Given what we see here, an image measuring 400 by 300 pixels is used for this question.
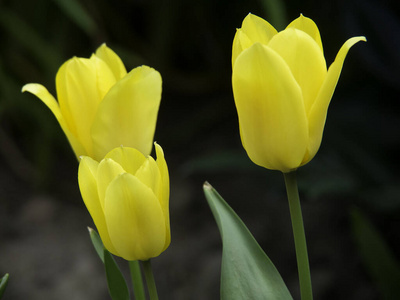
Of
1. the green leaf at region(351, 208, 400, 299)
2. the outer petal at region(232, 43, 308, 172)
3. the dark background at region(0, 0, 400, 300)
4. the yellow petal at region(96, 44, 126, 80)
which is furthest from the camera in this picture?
the dark background at region(0, 0, 400, 300)

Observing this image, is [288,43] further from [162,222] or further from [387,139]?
[387,139]

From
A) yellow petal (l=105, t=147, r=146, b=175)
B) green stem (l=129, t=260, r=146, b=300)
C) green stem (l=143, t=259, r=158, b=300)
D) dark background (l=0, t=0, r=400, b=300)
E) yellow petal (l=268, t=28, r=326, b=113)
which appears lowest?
dark background (l=0, t=0, r=400, b=300)

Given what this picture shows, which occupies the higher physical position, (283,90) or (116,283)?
(283,90)

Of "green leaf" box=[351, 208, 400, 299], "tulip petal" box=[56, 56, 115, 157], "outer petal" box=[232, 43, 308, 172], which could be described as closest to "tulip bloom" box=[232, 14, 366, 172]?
"outer petal" box=[232, 43, 308, 172]

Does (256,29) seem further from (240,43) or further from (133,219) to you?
(133,219)

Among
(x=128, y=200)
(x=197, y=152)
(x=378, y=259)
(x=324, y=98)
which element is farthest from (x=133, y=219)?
(x=197, y=152)

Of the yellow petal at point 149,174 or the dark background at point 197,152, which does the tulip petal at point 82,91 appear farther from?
the dark background at point 197,152

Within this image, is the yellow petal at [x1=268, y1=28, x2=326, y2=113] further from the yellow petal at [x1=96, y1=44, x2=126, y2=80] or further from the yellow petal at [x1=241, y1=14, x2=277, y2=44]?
the yellow petal at [x1=96, y1=44, x2=126, y2=80]
